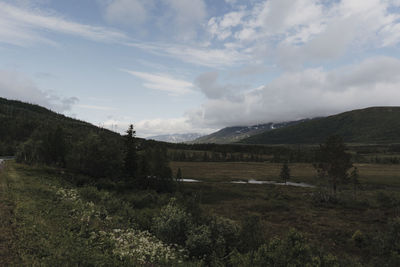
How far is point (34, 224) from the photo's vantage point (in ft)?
50.4

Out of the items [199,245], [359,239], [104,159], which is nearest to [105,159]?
[104,159]

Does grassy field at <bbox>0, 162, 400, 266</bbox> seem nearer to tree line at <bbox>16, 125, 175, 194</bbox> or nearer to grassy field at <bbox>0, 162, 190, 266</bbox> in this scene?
grassy field at <bbox>0, 162, 190, 266</bbox>

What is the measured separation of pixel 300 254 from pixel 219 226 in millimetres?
9153

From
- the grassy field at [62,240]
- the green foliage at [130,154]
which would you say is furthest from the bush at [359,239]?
the green foliage at [130,154]

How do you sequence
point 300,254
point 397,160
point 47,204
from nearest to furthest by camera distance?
point 300,254, point 47,204, point 397,160

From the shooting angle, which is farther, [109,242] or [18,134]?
[18,134]

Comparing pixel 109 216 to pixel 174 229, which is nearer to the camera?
pixel 174 229

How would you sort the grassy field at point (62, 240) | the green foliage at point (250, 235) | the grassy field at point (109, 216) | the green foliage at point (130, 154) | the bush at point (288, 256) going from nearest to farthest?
the grassy field at point (62, 240), the grassy field at point (109, 216), the bush at point (288, 256), the green foliage at point (250, 235), the green foliage at point (130, 154)

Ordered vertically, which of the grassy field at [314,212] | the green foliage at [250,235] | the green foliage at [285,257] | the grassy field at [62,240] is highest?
the grassy field at [62,240]

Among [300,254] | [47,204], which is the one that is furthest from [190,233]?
[47,204]

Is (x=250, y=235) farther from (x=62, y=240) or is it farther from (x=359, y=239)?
(x=359, y=239)

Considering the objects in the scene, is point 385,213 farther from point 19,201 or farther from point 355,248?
point 19,201

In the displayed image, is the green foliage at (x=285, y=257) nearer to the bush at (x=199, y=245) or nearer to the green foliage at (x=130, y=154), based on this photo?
the bush at (x=199, y=245)

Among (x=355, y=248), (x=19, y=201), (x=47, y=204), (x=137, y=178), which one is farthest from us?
(x=137, y=178)
